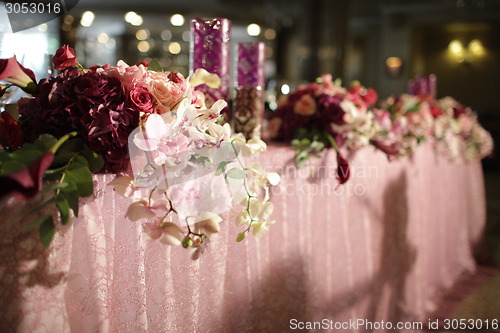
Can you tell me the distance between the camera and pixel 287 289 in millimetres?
1579

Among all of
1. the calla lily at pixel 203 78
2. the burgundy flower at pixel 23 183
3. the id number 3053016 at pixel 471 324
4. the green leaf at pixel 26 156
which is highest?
the calla lily at pixel 203 78

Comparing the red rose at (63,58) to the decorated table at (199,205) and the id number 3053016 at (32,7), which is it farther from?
the id number 3053016 at (32,7)

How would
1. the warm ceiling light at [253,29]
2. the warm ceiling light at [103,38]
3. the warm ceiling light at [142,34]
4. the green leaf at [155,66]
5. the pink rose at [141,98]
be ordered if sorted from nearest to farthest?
the pink rose at [141,98] < the green leaf at [155,66] < the warm ceiling light at [253,29] < the warm ceiling light at [103,38] < the warm ceiling light at [142,34]

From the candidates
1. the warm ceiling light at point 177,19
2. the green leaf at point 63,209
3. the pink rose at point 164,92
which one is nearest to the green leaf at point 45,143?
the green leaf at point 63,209

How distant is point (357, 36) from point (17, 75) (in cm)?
1070

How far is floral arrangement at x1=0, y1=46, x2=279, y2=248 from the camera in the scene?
34.9 inches

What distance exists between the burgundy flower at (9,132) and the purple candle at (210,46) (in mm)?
602

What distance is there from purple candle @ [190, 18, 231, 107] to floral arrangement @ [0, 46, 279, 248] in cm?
40

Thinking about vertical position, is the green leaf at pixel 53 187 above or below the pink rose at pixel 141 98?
below

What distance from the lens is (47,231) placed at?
84 cm

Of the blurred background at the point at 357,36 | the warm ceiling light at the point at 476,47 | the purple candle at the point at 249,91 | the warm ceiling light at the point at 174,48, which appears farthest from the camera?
the warm ceiling light at the point at 174,48

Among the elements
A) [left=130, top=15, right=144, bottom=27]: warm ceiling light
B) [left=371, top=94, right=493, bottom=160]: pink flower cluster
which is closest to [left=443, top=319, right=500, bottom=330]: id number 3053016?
[left=371, top=94, right=493, bottom=160]: pink flower cluster

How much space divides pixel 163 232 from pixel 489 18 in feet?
29.7

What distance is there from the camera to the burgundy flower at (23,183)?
74 centimetres
